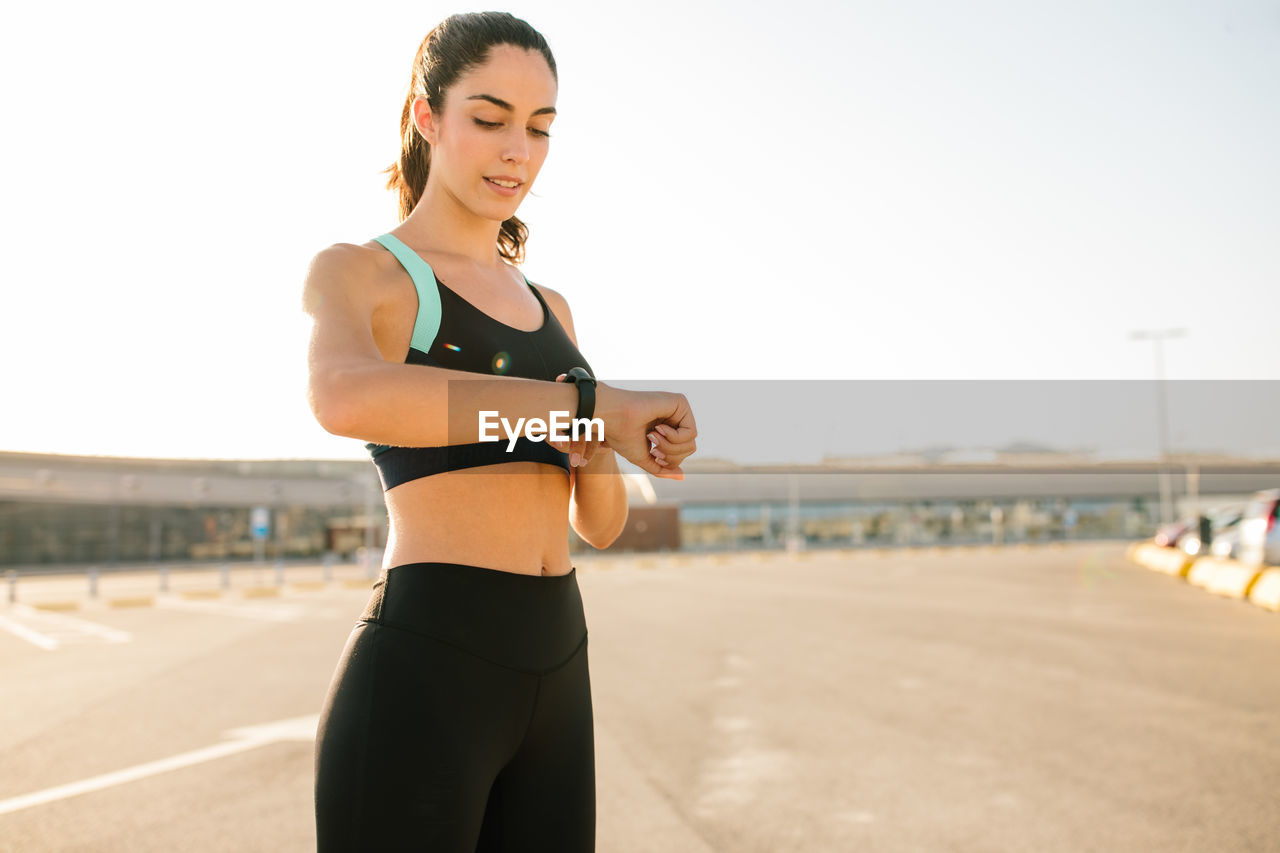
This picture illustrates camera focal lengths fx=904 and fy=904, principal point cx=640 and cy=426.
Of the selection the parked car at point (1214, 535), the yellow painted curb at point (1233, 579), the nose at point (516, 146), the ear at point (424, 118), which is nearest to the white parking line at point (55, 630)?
the ear at point (424, 118)

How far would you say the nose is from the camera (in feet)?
5.32

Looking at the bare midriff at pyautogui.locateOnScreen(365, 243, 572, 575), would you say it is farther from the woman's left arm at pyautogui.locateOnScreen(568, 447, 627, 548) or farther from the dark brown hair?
the dark brown hair

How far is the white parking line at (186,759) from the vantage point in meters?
5.24

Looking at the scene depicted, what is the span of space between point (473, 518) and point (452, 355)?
278 millimetres

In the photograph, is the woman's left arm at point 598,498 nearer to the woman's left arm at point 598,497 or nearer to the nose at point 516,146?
the woman's left arm at point 598,497

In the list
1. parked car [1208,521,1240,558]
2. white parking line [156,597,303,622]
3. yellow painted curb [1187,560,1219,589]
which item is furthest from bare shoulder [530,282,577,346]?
parked car [1208,521,1240,558]

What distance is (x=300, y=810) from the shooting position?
4.97m

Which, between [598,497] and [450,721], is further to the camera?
[598,497]

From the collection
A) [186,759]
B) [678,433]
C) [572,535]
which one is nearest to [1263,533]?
[186,759]

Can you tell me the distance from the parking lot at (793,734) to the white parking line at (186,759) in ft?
0.09

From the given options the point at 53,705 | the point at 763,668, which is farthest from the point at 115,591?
the point at 763,668

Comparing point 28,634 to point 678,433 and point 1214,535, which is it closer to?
point 678,433

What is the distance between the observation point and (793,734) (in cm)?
653

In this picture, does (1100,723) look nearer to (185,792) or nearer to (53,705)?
(185,792)
